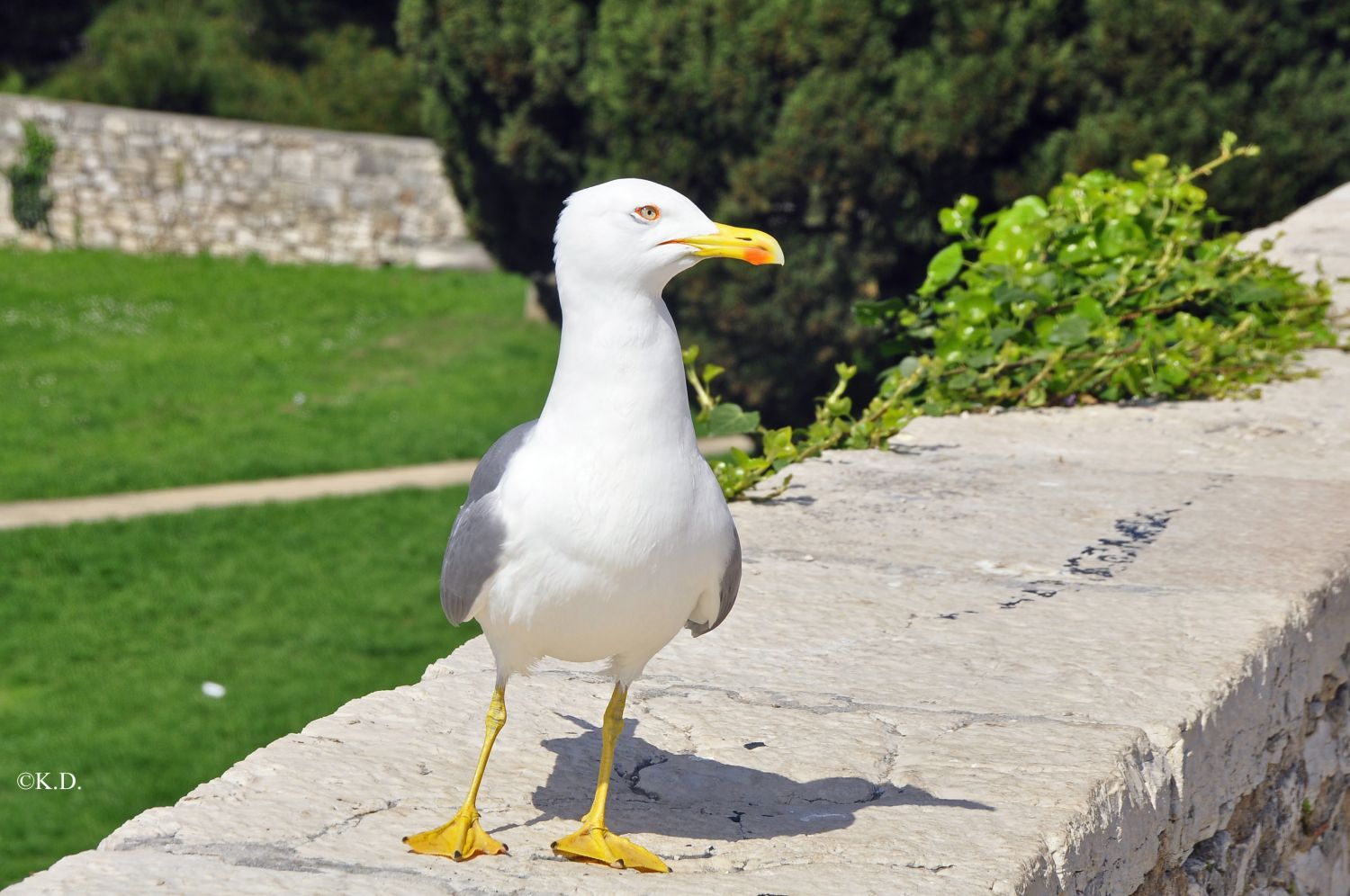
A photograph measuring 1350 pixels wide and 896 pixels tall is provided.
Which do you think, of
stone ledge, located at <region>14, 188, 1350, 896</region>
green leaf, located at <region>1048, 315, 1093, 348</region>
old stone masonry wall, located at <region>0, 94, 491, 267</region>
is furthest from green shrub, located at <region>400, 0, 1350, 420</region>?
old stone masonry wall, located at <region>0, 94, 491, 267</region>

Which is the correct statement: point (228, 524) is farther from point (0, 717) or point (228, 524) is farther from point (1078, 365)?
point (1078, 365)

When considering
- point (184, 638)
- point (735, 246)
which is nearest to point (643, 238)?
point (735, 246)

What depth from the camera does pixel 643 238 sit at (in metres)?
1.96

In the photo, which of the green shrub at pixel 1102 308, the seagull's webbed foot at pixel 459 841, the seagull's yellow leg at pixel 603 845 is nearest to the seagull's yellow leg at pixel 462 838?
the seagull's webbed foot at pixel 459 841

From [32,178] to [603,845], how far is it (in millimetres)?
15826

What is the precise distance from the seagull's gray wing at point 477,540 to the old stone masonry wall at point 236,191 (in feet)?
45.5

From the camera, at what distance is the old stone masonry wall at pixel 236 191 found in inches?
621

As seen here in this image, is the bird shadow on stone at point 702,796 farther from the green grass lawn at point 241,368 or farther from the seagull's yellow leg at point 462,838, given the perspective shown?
the green grass lawn at point 241,368

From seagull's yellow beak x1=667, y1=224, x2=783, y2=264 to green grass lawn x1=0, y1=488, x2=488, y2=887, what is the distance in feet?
11.9

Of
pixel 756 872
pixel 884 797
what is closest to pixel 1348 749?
pixel 884 797

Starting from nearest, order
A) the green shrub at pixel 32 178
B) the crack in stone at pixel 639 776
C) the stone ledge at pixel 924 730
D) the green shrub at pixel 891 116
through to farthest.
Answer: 1. the stone ledge at pixel 924 730
2. the crack in stone at pixel 639 776
3. the green shrub at pixel 891 116
4. the green shrub at pixel 32 178

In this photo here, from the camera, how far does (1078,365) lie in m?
4.57

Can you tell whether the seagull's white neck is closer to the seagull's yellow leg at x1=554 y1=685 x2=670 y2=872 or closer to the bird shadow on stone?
the seagull's yellow leg at x1=554 y1=685 x2=670 y2=872

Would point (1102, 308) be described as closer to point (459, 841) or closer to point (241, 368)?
point (459, 841)
